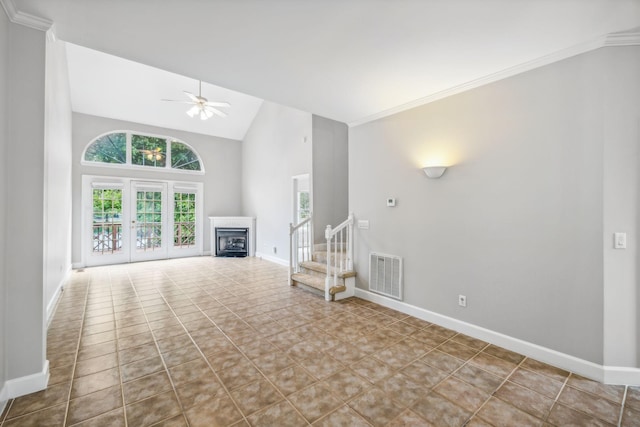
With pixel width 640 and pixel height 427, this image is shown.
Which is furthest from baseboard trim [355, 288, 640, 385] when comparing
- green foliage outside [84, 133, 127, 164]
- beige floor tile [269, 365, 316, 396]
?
green foliage outside [84, 133, 127, 164]

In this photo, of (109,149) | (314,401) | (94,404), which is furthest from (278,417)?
(109,149)

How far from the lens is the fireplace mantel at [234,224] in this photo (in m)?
7.84

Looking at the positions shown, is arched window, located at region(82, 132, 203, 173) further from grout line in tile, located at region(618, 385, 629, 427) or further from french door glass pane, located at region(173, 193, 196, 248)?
grout line in tile, located at region(618, 385, 629, 427)

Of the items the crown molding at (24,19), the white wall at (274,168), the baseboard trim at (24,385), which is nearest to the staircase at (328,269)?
the white wall at (274,168)

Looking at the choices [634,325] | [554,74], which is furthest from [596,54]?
[634,325]

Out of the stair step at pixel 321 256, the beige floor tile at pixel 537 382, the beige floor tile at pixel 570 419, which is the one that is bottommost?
the beige floor tile at pixel 570 419

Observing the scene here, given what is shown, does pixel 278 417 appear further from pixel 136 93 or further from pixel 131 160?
pixel 131 160

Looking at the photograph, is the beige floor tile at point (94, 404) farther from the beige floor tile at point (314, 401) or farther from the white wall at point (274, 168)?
the white wall at point (274, 168)

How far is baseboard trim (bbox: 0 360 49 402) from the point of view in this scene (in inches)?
76.4

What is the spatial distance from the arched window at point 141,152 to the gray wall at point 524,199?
6293 millimetres

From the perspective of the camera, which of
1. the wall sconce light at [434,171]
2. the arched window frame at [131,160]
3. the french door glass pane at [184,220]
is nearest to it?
the wall sconce light at [434,171]

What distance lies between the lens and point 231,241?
787 cm

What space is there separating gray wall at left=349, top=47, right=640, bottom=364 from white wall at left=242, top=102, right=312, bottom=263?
113 inches

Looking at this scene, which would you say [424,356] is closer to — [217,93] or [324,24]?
[324,24]
